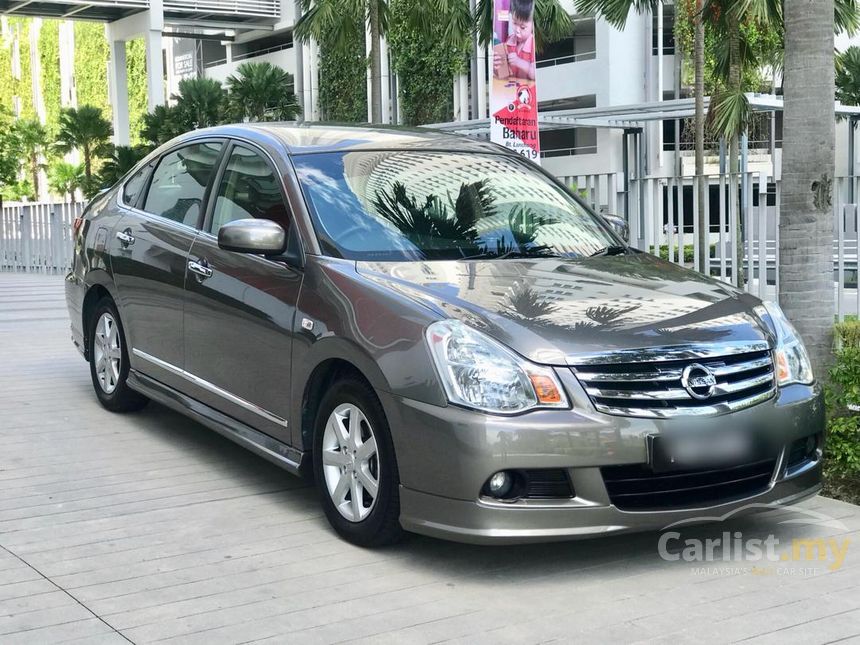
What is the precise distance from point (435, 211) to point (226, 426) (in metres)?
1.44

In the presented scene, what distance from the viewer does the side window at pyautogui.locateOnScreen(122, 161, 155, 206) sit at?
6.81 metres

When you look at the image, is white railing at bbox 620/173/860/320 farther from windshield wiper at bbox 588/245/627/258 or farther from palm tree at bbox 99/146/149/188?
palm tree at bbox 99/146/149/188

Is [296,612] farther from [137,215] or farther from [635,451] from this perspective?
[137,215]

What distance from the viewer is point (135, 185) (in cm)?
693

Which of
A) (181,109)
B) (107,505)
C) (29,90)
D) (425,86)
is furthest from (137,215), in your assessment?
(29,90)

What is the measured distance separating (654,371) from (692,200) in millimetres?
4427

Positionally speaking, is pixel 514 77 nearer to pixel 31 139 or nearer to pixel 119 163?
pixel 119 163

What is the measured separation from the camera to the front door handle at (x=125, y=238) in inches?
256

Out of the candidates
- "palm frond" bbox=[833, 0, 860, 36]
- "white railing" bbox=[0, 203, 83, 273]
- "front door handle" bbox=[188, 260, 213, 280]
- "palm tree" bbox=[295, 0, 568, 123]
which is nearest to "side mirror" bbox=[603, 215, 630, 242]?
"front door handle" bbox=[188, 260, 213, 280]

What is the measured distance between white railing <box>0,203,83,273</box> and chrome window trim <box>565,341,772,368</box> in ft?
59.2

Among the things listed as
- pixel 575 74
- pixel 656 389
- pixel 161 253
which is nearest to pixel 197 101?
pixel 575 74

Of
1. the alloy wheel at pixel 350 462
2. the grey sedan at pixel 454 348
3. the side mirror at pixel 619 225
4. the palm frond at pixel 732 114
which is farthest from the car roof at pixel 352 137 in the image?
the palm frond at pixel 732 114

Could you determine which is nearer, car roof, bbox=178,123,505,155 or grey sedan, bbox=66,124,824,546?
grey sedan, bbox=66,124,824,546

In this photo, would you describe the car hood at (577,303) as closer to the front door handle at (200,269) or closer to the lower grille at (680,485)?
the lower grille at (680,485)
